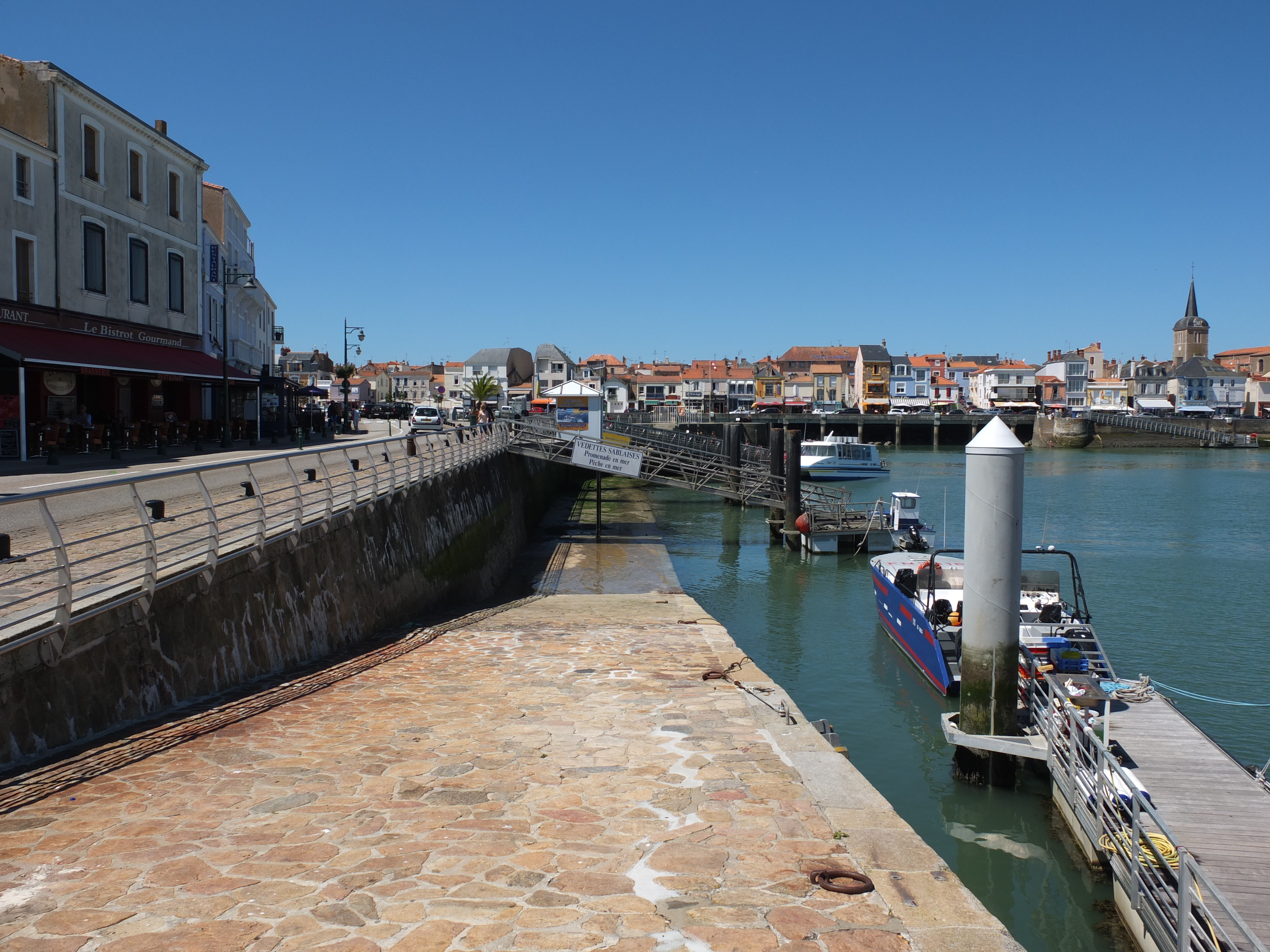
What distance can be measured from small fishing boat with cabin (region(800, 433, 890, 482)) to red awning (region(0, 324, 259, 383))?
141 ft

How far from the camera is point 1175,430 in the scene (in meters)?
102

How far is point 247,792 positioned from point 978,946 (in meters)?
4.96

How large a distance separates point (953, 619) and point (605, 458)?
16556 mm

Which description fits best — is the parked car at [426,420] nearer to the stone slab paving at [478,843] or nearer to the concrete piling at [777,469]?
the concrete piling at [777,469]

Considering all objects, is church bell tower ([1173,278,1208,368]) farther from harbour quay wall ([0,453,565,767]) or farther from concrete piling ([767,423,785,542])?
harbour quay wall ([0,453,565,767])

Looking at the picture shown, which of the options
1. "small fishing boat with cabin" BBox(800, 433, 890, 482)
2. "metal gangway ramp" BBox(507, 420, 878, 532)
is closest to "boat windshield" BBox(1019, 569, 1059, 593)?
"metal gangway ramp" BBox(507, 420, 878, 532)

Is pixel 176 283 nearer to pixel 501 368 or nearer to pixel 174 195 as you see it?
pixel 174 195

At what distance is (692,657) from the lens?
42.0 feet

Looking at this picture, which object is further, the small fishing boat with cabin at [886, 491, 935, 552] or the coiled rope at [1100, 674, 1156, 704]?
the small fishing boat with cabin at [886, 491, 935, 552]

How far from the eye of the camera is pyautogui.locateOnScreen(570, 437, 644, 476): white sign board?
31.3m

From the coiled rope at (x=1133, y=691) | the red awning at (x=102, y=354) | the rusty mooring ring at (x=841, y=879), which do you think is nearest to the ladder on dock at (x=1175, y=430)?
the red awning at (x=102, y=354)

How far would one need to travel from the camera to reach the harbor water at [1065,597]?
10.6 meters

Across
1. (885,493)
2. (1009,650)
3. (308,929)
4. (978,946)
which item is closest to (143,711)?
(308,929)

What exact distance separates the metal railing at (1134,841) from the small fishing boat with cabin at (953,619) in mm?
1371
